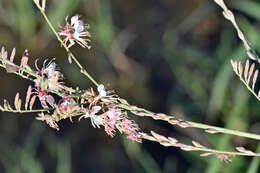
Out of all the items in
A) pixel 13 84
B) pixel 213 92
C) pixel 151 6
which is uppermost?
pixel 151 6

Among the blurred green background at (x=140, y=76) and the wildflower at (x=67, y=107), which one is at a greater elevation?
the blurred green background at (x=140, y=76)

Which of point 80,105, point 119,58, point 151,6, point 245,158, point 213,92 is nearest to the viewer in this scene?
point 80,105

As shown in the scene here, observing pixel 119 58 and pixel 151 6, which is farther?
pixel 151 6

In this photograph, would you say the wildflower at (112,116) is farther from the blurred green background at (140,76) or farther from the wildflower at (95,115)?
the blurred green background at (140,76)

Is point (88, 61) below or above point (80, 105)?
above

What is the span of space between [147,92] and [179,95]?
0.24 meters

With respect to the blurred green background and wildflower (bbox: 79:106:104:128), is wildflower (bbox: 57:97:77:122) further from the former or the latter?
the blurred green background

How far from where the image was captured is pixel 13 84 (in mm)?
2436

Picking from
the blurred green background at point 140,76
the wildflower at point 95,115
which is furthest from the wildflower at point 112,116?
the blurred green background at point 140,76

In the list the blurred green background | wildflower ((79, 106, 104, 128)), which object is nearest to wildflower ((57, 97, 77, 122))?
wildflower ((79, 106, 104, 128))

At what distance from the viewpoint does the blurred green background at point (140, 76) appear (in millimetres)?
1968

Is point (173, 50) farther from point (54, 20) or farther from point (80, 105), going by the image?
point (80, 105)

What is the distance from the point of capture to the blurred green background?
77.5 inches

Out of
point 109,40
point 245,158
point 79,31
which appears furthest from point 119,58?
point 79,31
